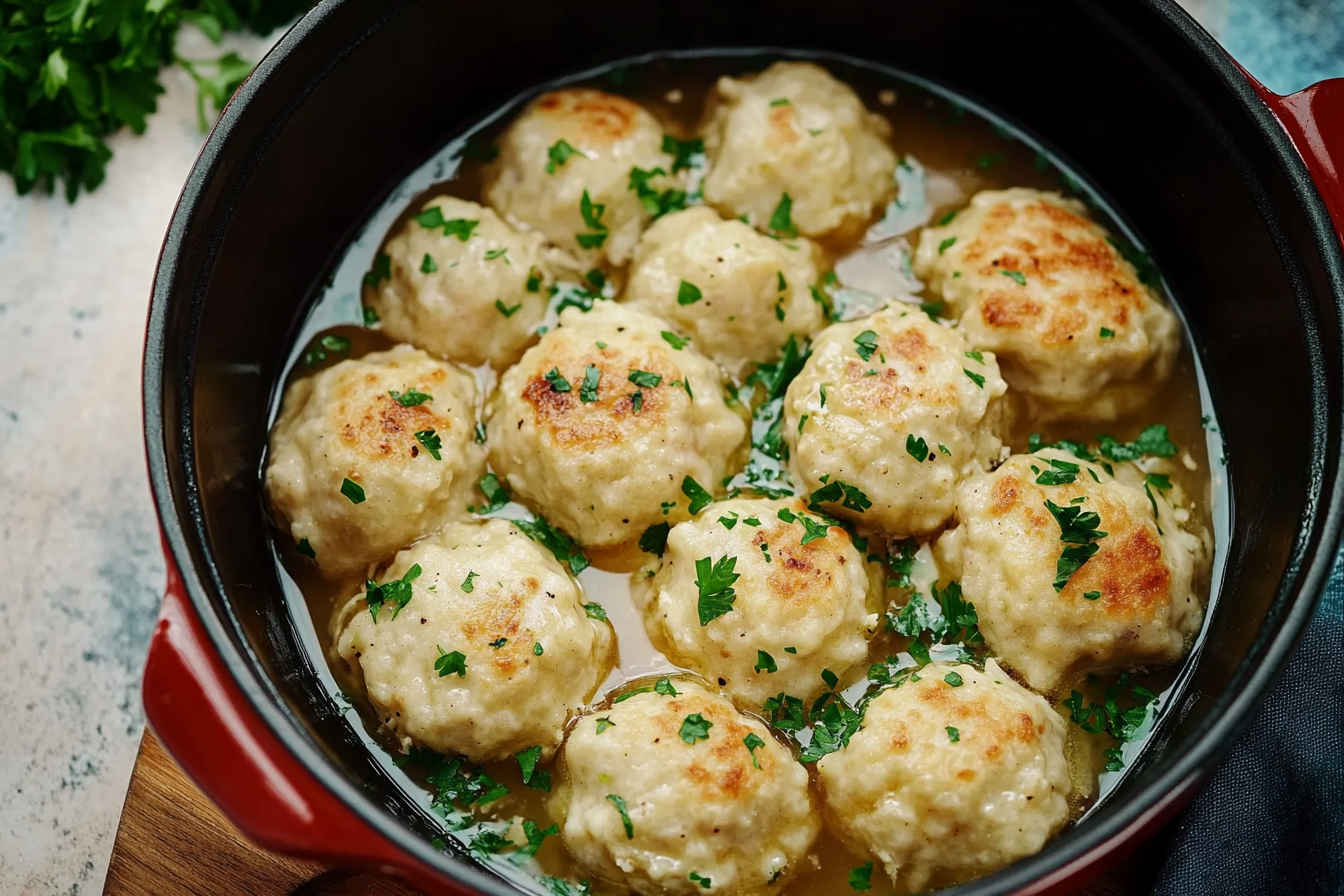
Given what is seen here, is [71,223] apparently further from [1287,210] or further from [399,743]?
[1287,210]

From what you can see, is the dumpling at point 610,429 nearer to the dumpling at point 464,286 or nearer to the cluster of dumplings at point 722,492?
the cluster of dumplings at point 722,492

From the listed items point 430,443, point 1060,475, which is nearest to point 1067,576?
point 1060,475

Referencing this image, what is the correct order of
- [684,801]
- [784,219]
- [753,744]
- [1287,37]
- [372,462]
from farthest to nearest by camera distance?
[1287,37], [784,219], [372,462], [753,744], [684,801]

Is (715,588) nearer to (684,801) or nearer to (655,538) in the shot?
(655,538)

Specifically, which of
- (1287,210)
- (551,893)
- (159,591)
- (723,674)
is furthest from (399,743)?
(1287,210)

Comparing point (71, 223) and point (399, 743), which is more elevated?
point (71, 223)

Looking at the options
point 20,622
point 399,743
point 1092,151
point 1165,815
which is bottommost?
point 20,622

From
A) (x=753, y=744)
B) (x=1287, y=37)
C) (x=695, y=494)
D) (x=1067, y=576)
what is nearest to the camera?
(x=753, y=744)
